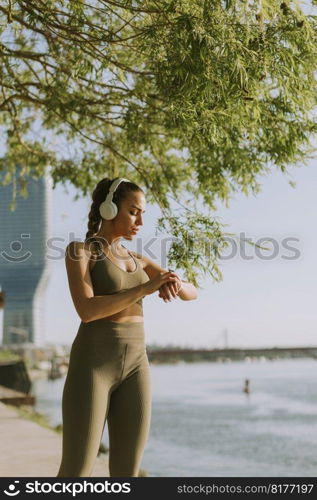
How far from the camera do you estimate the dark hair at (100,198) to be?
9.34 feet

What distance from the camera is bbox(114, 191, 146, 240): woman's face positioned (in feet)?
9.30

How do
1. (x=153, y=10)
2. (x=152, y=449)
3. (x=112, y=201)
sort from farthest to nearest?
(x=152, y=449) < (x=153, y=10) < (x=112, y=201)

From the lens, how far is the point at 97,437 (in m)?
2.66

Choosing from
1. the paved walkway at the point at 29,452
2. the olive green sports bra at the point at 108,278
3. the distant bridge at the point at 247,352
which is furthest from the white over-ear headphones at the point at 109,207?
the distant bridge at the point at 247,352

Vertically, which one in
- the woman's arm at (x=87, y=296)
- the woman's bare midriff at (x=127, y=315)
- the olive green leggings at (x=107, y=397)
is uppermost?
the woman's arm at (x=87, y=296)

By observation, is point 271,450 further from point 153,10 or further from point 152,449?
point 153,10

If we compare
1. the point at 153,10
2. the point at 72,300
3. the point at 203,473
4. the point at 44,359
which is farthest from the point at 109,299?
the point at 44,359

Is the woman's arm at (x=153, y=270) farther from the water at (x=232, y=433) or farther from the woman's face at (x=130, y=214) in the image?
the water at (x=232, y=433)

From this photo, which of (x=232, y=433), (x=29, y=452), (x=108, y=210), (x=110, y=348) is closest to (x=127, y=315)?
(x=110, y=348)

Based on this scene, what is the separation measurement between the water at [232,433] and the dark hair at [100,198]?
68.7 feet

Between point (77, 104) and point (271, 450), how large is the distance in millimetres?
33816

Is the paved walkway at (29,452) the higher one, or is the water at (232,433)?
the paved walkway at (29,452)

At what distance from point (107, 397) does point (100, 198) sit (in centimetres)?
84
